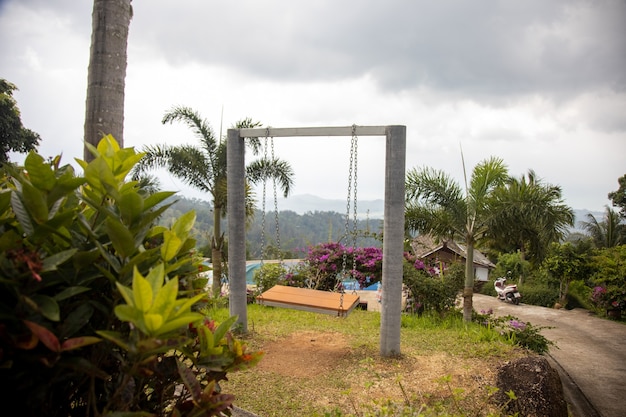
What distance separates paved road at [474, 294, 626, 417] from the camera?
6.14 metres

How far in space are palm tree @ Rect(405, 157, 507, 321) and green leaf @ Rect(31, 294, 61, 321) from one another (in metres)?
7.96

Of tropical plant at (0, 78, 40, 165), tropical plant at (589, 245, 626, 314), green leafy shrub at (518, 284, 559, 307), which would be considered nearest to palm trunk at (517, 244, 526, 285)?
green leafy shrub at (518, 284, 559, 307)

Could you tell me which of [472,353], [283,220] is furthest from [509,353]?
[283,220]

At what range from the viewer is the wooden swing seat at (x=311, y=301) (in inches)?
204

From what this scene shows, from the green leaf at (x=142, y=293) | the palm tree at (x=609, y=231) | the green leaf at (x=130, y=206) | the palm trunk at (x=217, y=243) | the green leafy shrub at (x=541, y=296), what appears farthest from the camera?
the palm tree at (x=609, y=231)

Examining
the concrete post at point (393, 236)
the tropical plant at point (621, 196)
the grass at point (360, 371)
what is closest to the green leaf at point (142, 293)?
the grass at point (360, 371)

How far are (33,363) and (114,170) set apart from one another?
0.50 meters

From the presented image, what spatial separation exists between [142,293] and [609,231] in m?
27.4

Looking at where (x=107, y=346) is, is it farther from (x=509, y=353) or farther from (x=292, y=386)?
(x=509, y=353)

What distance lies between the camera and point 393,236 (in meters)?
4.93

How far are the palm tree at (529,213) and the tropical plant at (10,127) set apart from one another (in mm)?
14018

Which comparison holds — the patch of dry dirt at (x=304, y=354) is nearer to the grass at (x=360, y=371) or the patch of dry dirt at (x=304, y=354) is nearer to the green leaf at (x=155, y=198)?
the grass at (x=360, y=371)

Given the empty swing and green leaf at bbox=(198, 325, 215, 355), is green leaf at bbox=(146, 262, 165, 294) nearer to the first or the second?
green leaf at bbox=(198, 325, 215, 355)

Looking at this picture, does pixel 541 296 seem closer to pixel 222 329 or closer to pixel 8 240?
pixel 222 329
